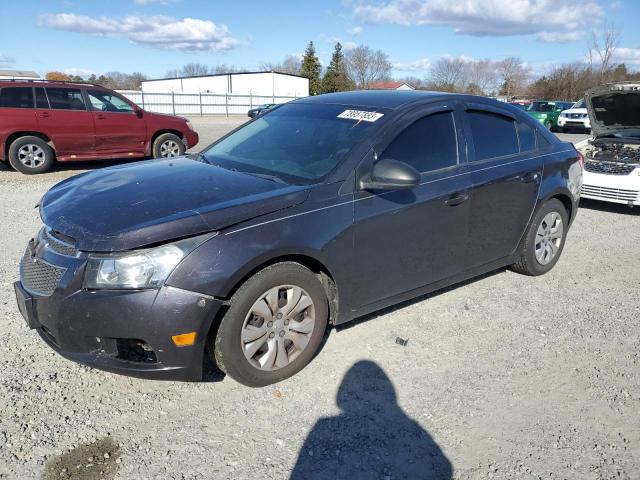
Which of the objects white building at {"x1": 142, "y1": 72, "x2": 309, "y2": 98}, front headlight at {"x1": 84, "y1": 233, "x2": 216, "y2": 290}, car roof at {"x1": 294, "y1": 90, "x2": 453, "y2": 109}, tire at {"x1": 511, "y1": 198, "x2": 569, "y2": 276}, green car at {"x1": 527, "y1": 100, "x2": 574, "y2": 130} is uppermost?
car roof at {"x1": 294, "y1": 90, "x2": 453, "y2": 109}

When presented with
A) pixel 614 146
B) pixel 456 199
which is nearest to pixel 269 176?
pixel 456 199

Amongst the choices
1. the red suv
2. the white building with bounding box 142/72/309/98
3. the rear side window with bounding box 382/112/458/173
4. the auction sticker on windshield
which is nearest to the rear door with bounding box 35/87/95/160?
the red suv

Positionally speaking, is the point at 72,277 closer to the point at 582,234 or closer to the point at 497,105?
the point at 497,105

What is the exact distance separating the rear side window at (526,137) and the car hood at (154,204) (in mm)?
2499

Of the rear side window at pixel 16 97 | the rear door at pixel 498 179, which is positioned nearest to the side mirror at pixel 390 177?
the rear door at pixel 498 179

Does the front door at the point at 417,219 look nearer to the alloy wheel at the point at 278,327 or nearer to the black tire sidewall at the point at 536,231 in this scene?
the alloy wheel at the point at 278,327

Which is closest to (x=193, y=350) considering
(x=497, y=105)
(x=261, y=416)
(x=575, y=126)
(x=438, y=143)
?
(x=261, y=416)

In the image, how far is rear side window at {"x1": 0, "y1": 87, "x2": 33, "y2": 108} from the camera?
983cm

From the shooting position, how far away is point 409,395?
313 centimetres

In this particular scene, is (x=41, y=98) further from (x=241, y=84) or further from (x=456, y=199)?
(x=241, y=84)

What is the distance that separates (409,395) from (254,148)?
219cm

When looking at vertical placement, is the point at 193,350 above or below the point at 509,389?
above

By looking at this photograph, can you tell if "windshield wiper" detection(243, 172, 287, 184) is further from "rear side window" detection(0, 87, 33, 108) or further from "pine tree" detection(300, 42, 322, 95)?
"pine tree" detection(300, 42, 322, 95)

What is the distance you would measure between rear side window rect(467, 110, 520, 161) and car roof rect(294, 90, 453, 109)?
347mm
